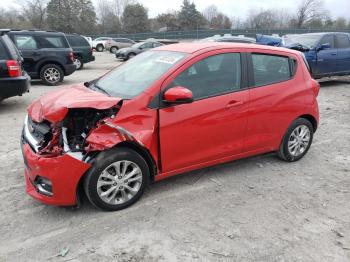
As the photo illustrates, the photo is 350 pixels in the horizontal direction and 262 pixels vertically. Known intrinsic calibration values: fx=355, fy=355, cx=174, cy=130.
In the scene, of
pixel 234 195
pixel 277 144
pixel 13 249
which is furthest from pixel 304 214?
pixel 13 249

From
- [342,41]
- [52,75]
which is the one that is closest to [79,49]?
[52,75]

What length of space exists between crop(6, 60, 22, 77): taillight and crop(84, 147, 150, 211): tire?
5.03 metres

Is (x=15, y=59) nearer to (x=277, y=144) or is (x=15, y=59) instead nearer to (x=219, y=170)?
(x=219, y=170)

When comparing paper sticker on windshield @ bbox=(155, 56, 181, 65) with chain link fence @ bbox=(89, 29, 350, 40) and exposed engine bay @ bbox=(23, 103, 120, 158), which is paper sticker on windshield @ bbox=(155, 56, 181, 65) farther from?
chain link fence @ bbox=(89, 29, 350, 40)

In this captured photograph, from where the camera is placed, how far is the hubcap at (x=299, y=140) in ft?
16.2

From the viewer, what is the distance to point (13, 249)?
308 centimetres

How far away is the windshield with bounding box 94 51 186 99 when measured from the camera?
3838 mm

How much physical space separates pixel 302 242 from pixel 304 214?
0.53 meters

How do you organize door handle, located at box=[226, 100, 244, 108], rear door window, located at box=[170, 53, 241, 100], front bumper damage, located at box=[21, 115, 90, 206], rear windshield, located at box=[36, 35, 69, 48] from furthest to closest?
1. rear windshield, located at box=[36, 35, 69, 48]
2. door handle, located at box=[226, 100, 244, 108]
3. rear door window, located at box=[170, 53, 241, 100]
4. front bumper damage, located at box=[21, 115, 90, 206]

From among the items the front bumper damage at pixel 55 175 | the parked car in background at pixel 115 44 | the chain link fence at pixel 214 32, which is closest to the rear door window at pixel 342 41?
the front bumper damage at pixel 55 175

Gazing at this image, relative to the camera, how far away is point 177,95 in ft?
11.6

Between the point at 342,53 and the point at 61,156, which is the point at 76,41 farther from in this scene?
the point at 61,156

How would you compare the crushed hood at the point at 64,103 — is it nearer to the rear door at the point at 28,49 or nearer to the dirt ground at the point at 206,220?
the dirt ground at the point at 206,220

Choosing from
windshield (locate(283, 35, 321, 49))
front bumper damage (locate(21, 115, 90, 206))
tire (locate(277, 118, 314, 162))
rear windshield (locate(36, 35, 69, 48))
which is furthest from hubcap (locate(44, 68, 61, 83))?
tire (locate(277, 118, 314, 162))
